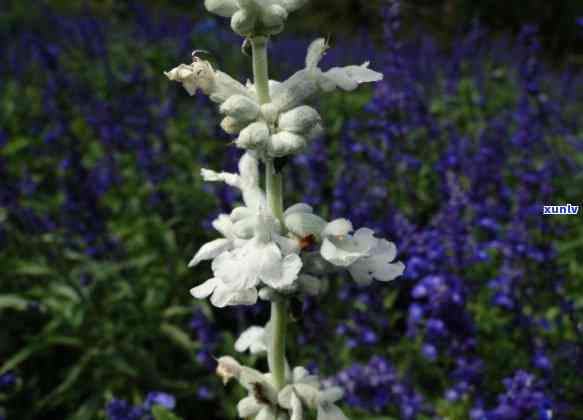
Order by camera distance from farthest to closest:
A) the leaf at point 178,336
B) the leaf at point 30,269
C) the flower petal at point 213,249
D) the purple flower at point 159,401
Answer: the leaf at point 30,269
the leaf at point 178,336
the purple flower at point 159,401
the flower petal at point 213,249

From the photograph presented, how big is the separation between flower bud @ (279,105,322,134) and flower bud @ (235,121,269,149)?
0.16ft

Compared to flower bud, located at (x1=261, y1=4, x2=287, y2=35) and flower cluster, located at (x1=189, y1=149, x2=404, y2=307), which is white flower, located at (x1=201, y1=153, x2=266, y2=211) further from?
flower bud, located at (x1=261, y1=4, x2=287, y2=35)

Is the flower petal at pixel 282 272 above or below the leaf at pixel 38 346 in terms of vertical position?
above

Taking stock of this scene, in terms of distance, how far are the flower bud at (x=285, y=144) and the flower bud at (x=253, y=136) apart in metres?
0.02

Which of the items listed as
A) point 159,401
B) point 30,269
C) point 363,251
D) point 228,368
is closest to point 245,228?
point 363,251

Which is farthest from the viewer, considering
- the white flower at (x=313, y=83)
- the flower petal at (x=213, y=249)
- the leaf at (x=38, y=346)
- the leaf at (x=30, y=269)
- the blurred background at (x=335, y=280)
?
the leaf at (x=30, y=269)

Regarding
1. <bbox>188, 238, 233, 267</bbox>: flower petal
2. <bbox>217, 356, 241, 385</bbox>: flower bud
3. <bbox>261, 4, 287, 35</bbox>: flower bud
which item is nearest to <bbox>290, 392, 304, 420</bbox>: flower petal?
<bbox>217, 356, 241, 385</bbox>: flower bud

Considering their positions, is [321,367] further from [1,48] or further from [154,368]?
[1,48]

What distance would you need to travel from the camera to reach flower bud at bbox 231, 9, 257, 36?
4.60 feet

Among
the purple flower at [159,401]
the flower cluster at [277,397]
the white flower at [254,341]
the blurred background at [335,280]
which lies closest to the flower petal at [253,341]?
the white flower at [254,341]

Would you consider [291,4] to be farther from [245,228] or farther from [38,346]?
[38,346]

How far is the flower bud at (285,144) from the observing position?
4.58 feet

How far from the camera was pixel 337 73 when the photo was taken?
1512mm

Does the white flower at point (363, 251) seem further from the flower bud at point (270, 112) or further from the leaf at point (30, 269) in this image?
the leaf at point (30, 269)
